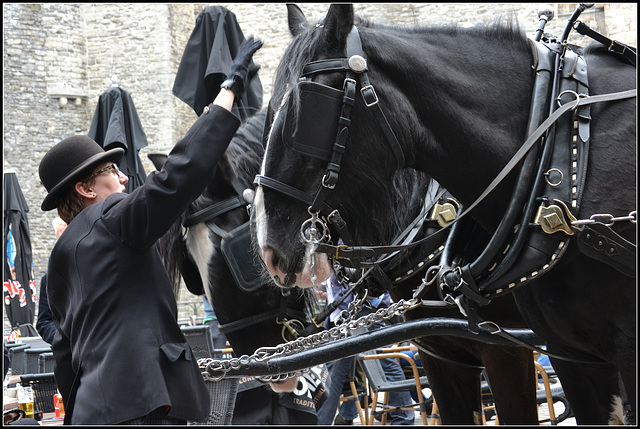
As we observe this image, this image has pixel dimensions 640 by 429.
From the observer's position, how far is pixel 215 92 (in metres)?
5.17

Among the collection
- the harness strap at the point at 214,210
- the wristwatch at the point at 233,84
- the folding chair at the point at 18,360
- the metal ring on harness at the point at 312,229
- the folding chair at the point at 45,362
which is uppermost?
the wristwatch at the point at 233,84

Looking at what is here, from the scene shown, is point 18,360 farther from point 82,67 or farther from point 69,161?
point 82,67

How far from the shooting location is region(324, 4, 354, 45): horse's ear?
6.75 ft

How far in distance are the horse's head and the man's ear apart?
2.80 ft

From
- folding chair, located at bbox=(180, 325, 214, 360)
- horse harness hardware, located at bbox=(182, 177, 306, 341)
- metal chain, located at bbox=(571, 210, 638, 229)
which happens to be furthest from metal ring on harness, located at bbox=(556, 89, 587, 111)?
folding chair, located at bbox=(180, 325, 214, 360)

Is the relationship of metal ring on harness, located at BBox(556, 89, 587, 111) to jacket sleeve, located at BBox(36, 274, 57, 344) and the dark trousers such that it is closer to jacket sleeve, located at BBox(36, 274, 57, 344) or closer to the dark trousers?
the dark trousers

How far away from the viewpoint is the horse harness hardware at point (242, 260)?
10.7 ft

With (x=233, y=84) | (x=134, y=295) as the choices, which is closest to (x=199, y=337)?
(x=134, y=295)

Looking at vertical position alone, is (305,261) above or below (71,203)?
below

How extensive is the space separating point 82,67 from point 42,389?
65.3 ft

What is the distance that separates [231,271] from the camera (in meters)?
3.29

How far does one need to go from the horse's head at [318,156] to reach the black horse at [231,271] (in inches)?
45.3

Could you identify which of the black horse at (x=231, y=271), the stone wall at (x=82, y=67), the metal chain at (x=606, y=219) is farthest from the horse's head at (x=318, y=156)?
the stone wall at (x=82, y=67)

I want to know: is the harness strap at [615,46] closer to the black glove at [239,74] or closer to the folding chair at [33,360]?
the black glove at [239,74]
